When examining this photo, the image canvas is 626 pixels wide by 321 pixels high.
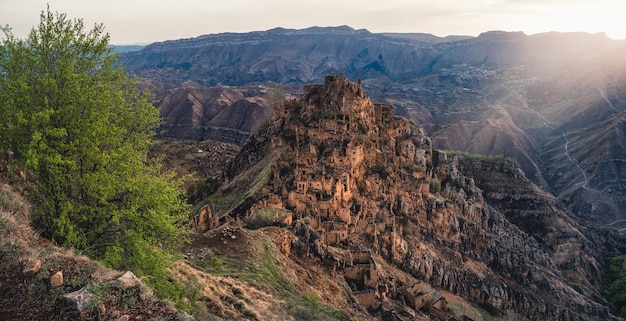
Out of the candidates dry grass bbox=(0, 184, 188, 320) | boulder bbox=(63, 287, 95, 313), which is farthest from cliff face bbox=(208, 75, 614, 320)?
boulder bbox=(63, 287, 95, 313)

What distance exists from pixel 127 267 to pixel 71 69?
7830mm

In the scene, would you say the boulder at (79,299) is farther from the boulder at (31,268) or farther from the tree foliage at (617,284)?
the tree foliage at (617,284)

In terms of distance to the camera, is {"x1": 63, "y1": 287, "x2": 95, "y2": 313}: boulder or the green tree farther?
the green tree

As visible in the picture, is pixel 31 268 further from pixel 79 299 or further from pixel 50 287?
pixel 79 299

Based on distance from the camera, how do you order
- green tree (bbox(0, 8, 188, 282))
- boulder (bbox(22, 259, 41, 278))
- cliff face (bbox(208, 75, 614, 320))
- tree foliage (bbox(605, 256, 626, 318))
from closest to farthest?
boulder (bbox(22, 259, 41, 278)) → green tree (bbox(0, 8, 188, 282)) → cliff face (bbox(208, 75, 614, 320)) → tree foliage (bbox(605, 256, 626, 318))

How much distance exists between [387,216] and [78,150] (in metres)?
45.3

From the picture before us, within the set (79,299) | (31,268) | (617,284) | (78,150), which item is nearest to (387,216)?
(78,150)

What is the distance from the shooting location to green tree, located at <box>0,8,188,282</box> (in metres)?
14.8

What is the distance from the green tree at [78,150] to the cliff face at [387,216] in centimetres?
1819

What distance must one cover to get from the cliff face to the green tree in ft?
59.7

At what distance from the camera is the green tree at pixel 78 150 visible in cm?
1480

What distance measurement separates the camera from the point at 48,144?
1512 centimetres

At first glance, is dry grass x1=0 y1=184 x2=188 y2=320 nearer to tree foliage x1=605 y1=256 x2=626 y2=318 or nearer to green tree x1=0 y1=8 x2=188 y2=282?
green tree x1=0 y1=8 x2=188 y2=282

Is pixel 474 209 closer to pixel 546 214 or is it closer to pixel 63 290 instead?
A: pixel 546 214
